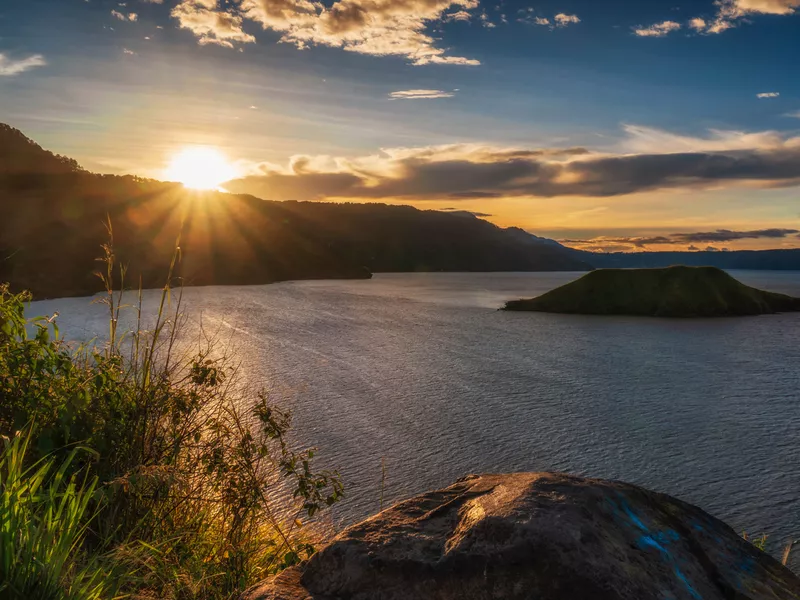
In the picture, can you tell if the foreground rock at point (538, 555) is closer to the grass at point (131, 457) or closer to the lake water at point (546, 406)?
the grass at point (131, 457)

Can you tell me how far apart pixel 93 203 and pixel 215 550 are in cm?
12076

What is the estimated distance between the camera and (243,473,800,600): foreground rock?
3.17 metres

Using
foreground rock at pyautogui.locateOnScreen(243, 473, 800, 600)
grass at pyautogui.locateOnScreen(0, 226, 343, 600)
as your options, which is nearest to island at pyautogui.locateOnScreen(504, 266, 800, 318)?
grass at pyautogui.locateOnScreen(0, 226, 343, 600)

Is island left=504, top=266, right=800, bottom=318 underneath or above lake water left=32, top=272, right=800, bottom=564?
above

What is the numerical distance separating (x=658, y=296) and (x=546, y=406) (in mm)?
48823

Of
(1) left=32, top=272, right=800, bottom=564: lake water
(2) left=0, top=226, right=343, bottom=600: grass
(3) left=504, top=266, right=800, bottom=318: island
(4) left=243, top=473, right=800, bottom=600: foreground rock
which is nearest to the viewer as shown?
(4) left=243, top=473, right=800, bottom=600: foreground rock

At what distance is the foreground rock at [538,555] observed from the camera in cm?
317

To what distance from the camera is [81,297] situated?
3022 inches

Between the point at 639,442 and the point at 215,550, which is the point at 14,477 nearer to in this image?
the point at 215,550

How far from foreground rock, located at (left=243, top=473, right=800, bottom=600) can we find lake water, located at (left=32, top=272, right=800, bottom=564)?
7.52 m

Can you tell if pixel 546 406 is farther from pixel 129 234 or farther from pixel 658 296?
pixel 129 234

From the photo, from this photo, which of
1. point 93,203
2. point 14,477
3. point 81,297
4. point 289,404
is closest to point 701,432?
point 289,404

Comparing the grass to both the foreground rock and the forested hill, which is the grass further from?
the forested hill

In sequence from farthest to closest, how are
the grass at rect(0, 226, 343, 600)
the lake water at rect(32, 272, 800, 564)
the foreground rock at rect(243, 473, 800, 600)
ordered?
the lake water at rect(32, 272, 800, 564), the grass at rect(0, 226, 343, 600), the foreground rock at rect(243, 473, 800, 600)
